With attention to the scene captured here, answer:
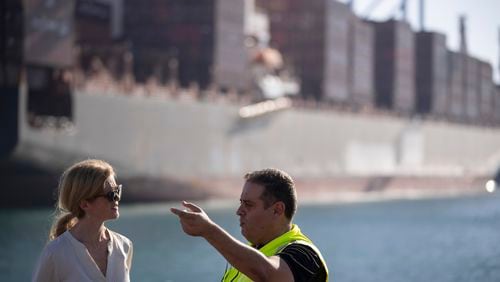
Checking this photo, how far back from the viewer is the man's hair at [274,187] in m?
3.47

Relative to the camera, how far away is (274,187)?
3.47m

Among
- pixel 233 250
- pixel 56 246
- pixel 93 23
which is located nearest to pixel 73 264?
pixel 56 246

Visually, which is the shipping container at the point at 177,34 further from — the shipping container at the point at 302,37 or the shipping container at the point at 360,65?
the shipping container at the point at 360,65

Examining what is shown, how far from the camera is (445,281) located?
51.3 feet

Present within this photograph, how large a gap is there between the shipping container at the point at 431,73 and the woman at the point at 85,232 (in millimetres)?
64128

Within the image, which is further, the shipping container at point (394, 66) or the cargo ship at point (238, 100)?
the shipping container at point (394, 66)

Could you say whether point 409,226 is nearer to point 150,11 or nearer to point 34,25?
point 34,25

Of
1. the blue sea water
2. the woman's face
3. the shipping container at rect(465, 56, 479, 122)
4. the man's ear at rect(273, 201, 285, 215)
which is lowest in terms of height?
the blue sea water

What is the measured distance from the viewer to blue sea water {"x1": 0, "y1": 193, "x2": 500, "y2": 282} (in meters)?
16.6

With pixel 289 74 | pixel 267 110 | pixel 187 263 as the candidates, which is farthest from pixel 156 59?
pixel 187 263

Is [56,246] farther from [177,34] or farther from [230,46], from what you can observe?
[177,34]

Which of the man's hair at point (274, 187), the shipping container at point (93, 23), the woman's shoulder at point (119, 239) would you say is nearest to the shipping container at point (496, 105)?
the shipping container at point (93, 23)

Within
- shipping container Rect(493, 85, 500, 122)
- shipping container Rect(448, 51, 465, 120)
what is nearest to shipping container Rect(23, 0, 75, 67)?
shipping container Rect(448, 51, 465, 120)

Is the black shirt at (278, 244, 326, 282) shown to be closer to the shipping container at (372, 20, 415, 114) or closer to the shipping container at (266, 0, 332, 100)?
the shipping container at (266, 0, 332, 100)
